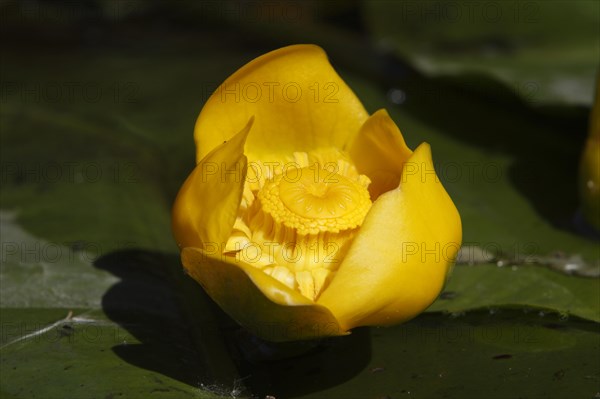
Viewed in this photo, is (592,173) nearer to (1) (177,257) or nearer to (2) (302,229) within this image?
(2) (302,229)

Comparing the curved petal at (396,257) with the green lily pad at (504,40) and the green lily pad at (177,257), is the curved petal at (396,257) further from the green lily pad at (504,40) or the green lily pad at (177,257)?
the green lily pad at (504,40)

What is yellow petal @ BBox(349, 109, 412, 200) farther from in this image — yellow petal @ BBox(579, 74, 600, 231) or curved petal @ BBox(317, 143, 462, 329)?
yellow petal @ BBox(579, 74, 600, 231)

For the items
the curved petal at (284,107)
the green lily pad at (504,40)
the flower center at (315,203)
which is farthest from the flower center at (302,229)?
the green lily pad at (504,40)

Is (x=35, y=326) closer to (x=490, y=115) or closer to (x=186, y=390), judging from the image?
(x=186, y=390)

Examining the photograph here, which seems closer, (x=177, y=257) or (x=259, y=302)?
(x=259, y=302)

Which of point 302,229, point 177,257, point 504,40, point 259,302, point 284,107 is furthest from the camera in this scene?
point 504,40

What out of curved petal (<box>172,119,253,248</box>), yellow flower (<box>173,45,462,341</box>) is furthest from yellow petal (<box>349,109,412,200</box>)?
curved petal (<box>172,119,253,248</box>)

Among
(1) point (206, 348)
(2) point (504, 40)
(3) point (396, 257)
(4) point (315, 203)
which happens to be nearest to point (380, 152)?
(4) point (315, 203)
